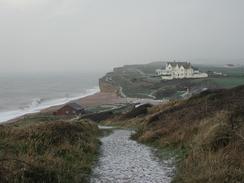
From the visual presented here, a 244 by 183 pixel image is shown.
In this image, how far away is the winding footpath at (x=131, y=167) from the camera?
9680 millimetres

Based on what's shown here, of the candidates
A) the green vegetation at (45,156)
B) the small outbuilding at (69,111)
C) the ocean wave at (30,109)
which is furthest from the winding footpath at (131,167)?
the ocean wave at (30,109)

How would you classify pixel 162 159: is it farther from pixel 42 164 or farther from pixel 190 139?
pixel 42 164

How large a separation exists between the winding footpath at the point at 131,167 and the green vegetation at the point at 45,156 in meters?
0.42

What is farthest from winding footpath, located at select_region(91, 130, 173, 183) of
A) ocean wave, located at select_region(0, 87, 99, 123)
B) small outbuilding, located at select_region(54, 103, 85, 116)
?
ocean wave, located at select_region(0, 87, 99, 123)

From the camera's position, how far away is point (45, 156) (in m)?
10.5

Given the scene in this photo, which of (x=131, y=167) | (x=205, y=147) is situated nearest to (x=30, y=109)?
(x=131, y=167)

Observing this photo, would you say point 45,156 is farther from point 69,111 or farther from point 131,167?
point 69,111

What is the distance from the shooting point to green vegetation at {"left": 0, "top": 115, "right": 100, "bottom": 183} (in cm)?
838

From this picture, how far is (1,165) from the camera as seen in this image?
8.46 metres

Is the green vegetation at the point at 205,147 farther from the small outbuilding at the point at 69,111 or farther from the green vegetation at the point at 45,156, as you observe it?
the small outbuilding at the point at 69,111

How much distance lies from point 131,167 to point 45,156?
254cm

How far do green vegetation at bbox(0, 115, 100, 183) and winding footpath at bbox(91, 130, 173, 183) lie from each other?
16.5 inches

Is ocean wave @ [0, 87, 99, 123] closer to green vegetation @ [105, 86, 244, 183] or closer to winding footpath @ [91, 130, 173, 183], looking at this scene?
green vegetation @ [105, 86, 244, 183]

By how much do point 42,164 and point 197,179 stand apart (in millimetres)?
3715
